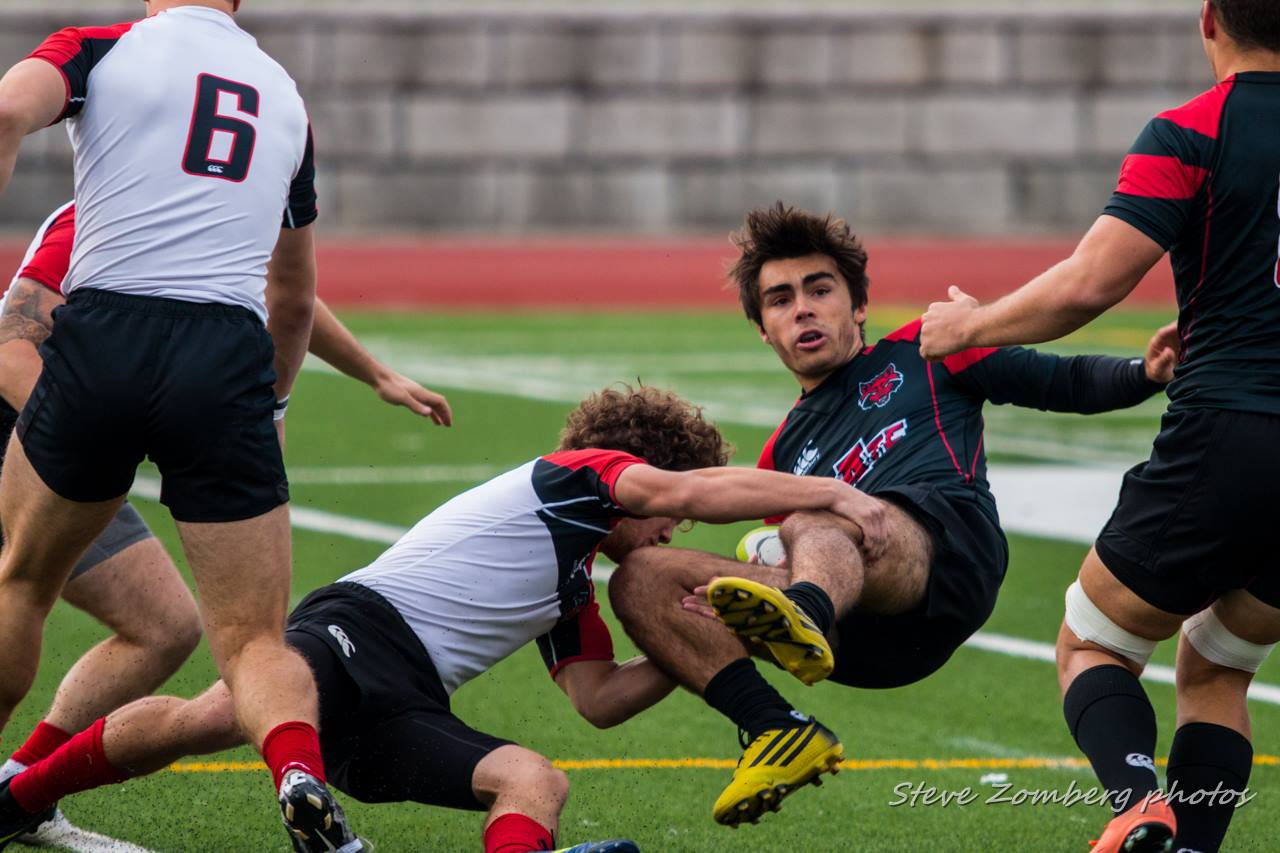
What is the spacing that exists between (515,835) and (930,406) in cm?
189

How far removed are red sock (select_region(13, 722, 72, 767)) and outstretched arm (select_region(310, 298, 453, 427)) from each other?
51.4 inches

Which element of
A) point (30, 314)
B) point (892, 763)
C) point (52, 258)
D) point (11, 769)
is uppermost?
point (52, 258)

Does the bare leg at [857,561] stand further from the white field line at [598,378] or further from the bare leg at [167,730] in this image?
the white field line at [598,378]

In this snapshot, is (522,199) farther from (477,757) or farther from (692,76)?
(477,757)

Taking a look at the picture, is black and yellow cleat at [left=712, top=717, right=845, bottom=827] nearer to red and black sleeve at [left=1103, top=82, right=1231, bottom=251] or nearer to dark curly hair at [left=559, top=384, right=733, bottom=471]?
dark curly hair at [left=559, top=384, right=733, bottom=471]

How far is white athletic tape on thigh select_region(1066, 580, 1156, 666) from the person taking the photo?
457 cm

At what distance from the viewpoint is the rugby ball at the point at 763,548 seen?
5195mm

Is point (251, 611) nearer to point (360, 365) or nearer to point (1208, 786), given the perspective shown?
point (360, 365)

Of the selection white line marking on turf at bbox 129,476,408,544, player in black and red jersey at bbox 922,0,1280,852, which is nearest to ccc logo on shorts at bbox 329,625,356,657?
player in black and red jersey at bbox 922,0,1280,852

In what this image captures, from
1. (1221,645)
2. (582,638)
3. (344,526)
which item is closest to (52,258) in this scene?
(582,638)

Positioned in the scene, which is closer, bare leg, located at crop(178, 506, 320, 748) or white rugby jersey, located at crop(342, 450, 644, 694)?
bare leg, located at crop(178, 506, 320, 748)

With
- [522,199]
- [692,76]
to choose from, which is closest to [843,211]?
[692,76]

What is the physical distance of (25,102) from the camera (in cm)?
409

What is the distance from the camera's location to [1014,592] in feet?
27.6
